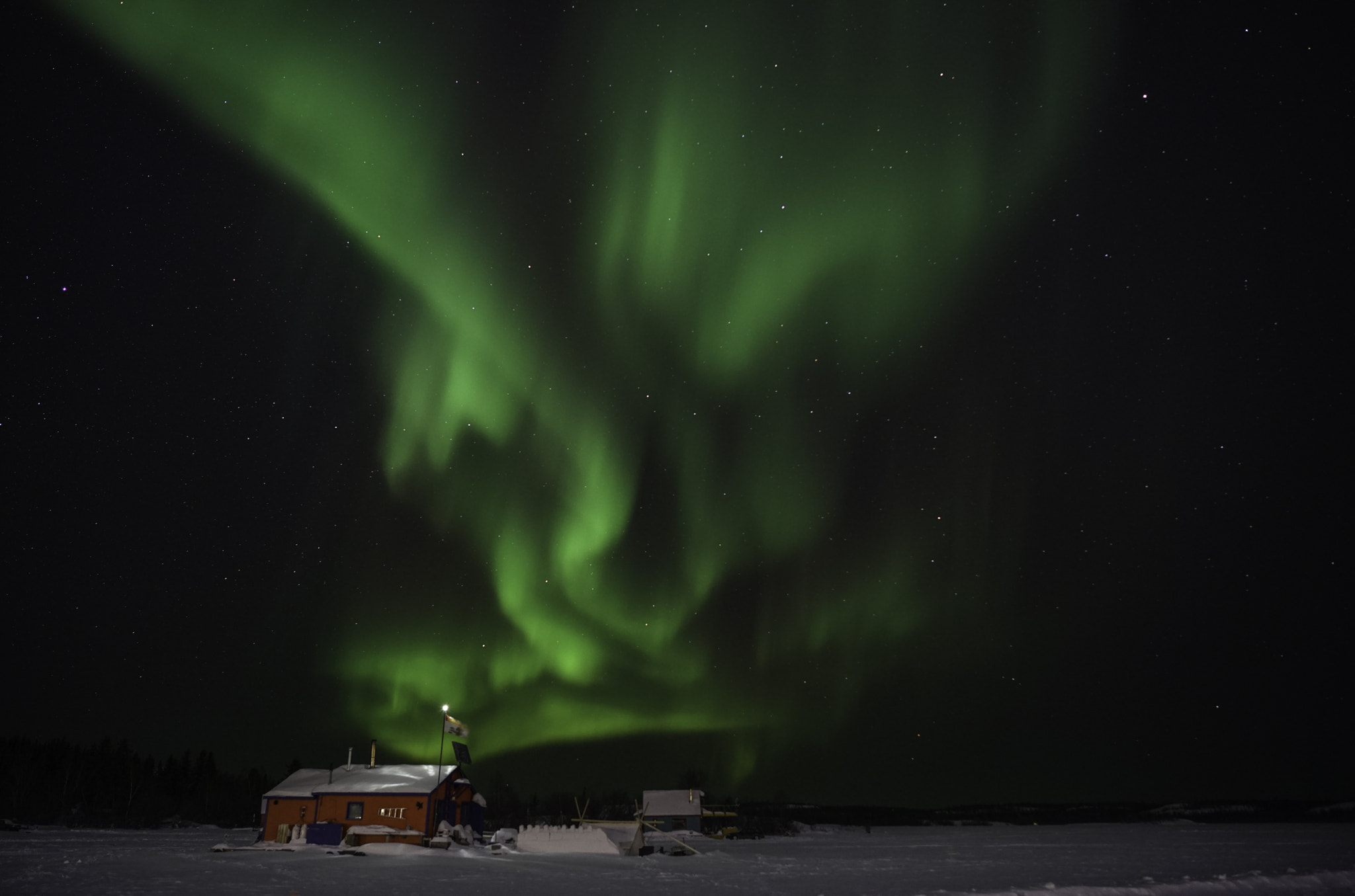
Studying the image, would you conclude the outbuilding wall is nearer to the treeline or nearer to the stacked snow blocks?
the stacked snow blocks

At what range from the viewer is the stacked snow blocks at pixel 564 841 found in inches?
1844

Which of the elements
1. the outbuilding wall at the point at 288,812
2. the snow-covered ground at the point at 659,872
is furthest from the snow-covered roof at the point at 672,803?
the outbuilding wall at the point at 288,812

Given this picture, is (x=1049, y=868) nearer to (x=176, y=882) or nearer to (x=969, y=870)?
A: (x=969, y=870)

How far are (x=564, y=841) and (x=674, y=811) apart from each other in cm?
3356

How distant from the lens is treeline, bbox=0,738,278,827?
312 feet

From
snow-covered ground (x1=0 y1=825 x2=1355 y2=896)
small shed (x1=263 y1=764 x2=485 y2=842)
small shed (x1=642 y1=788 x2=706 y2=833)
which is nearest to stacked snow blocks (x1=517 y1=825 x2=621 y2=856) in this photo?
snow-covered ground (x1=0 y1=825 x2=1355 y2=896)

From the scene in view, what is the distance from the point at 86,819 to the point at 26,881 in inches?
3394

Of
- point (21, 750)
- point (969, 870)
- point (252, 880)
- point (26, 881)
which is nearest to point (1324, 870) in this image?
point (969, 870)

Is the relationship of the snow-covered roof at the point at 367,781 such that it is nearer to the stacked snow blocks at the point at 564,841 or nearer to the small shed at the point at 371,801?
the small shed at the point at 371,801

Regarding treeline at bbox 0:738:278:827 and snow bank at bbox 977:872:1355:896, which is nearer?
snow bank at bbox 977:872:1355:896

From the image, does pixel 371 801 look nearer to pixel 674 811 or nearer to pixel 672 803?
pixel 674 811

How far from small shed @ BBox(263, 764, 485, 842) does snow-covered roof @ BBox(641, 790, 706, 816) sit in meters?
29.6

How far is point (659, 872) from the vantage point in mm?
34625

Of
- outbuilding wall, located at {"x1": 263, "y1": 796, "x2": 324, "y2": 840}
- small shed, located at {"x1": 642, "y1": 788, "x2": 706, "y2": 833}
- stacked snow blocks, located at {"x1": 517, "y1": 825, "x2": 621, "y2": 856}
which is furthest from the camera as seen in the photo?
small shed, located at {"x1": 642, "y1": 788, "x2": 706, "y2": 833}
